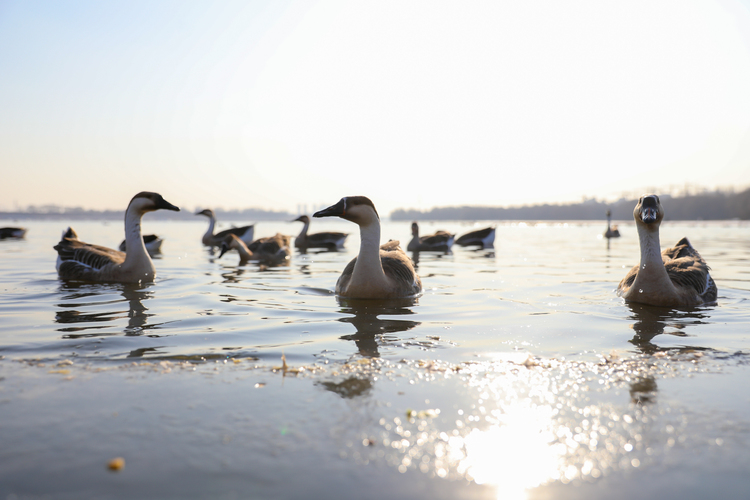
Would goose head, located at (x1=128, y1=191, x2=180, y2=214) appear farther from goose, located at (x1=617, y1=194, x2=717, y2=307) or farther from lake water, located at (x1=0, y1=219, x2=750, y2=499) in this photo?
goose, located at (x1=617, y1=194, x2=717, y2=307)

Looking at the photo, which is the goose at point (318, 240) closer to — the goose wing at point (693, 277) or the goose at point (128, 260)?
the goose at point (128, 260)

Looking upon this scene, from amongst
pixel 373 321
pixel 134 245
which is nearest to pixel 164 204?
pixel 134 245

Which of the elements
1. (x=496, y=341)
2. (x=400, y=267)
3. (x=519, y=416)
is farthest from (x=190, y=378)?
(x=400, y=267)

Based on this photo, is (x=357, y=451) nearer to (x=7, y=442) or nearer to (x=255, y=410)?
(x=255, y=410)

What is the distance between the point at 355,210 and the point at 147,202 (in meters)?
5.45

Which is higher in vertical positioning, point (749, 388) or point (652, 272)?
point (652, 272)

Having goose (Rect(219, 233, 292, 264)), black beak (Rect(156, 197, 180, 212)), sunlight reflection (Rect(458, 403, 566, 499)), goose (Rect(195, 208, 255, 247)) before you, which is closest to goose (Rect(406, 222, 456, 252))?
goose (Rect(219, 233, 292, 264))

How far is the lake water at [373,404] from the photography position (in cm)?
281

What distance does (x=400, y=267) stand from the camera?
10172mm

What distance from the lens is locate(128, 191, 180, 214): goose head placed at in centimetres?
1138

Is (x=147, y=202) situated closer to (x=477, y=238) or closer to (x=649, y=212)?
(x=649, y=212)

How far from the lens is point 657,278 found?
8555 mm

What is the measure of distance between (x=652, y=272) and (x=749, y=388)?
4630mm

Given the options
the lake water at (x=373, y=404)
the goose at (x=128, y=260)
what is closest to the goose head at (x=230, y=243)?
the goose at (x=128, y=260)
